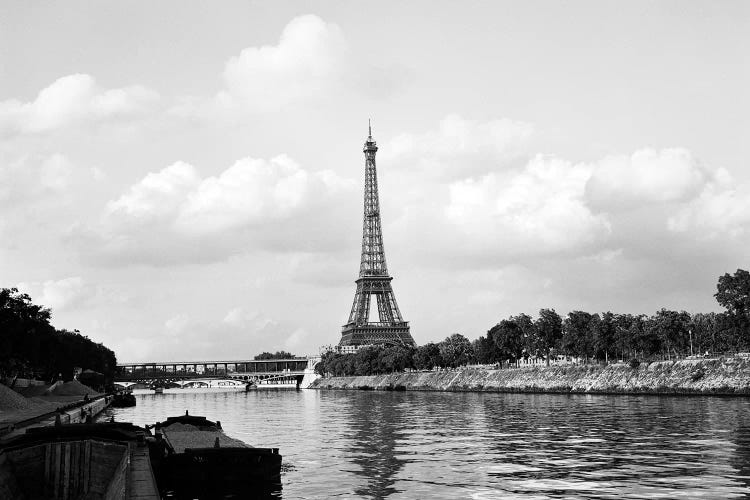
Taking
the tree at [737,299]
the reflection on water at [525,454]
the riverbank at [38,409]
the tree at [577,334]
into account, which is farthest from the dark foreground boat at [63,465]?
the tree at [577,334]

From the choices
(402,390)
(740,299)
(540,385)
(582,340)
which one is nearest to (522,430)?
(740,299)

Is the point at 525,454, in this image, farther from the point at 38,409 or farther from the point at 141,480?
the point at 38,409

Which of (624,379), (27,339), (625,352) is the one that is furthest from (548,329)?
(27,339)

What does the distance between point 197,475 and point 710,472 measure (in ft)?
79.4

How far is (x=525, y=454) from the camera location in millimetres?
46750

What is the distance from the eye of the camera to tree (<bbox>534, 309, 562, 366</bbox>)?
172 meters

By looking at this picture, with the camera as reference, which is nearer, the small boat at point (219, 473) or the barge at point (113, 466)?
the barge at point (113, 466)

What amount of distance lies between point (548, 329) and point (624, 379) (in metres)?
48.7

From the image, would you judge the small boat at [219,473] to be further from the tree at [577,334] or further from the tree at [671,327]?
the tree at [577,334]

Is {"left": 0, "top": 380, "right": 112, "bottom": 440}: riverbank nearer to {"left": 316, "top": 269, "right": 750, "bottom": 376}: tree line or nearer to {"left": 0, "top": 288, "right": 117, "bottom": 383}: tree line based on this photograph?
{"left": 0, "top": 288, "right": 117, "bottom": 383}: tree line

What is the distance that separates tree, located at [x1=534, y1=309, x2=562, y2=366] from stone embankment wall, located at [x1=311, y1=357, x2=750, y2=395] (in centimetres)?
1130

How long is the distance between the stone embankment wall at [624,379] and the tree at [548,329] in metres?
11.3

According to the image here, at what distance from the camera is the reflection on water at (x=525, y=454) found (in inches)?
1358

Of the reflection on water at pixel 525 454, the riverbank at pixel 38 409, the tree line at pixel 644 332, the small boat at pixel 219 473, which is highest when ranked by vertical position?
the tree line at pixel 644 332
